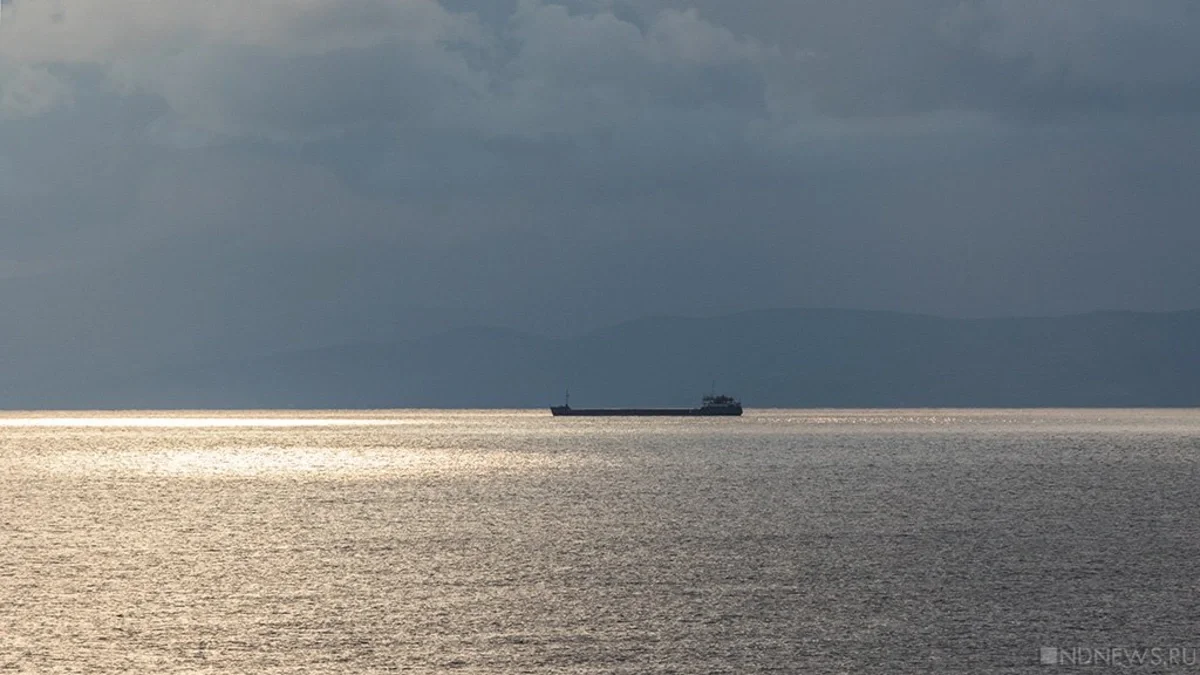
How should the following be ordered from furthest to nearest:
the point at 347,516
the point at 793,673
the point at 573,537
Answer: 1. the point at 347,516
2. the point at 573,537
3. the point at 793,673

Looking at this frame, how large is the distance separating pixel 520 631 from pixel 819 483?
91.3 metres

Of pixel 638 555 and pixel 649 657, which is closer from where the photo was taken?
pixel 649 657

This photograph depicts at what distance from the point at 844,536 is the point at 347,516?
115 ft

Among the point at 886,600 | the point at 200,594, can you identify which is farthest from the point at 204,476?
the point at 886,600

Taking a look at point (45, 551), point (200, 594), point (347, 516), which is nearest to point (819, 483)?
point (347, 516)

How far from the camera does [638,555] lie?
7838 cm

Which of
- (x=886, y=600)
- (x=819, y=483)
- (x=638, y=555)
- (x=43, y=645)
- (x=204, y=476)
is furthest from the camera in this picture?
(x=204, y=476)

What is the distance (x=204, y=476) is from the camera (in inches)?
6540

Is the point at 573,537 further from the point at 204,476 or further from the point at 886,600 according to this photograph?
the point at 204,476

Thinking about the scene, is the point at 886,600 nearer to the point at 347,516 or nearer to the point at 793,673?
the point at 793,673
